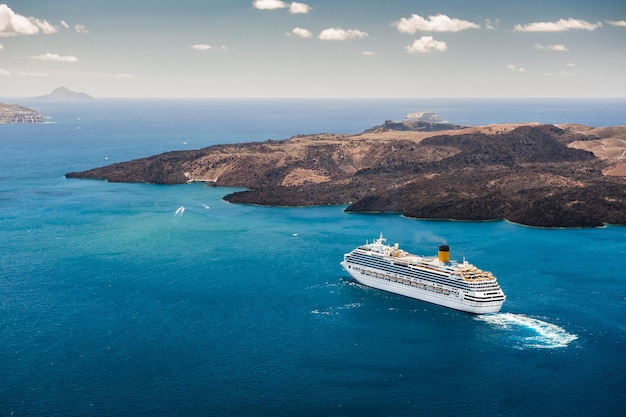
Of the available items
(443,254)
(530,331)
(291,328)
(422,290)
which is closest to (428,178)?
(443,254)

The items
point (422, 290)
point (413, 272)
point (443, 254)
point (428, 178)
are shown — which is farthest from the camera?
point (428, 178)

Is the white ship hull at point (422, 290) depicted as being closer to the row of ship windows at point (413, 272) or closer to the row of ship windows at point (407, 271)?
the row of ship windows at point (407, 271)

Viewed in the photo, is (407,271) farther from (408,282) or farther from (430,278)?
(430,278)

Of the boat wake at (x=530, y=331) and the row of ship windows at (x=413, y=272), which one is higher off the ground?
the row of ship windows at (x=413, y=272)

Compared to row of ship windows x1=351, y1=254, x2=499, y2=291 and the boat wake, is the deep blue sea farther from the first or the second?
row of ship windows x1=351, y1=254, x2=499, y2=291

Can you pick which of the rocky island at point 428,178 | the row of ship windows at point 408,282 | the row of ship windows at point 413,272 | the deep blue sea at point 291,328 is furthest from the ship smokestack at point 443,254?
the rocky island at point 428,178

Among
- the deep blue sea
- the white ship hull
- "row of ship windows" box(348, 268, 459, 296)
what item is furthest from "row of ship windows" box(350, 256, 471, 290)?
the deep blue sea
